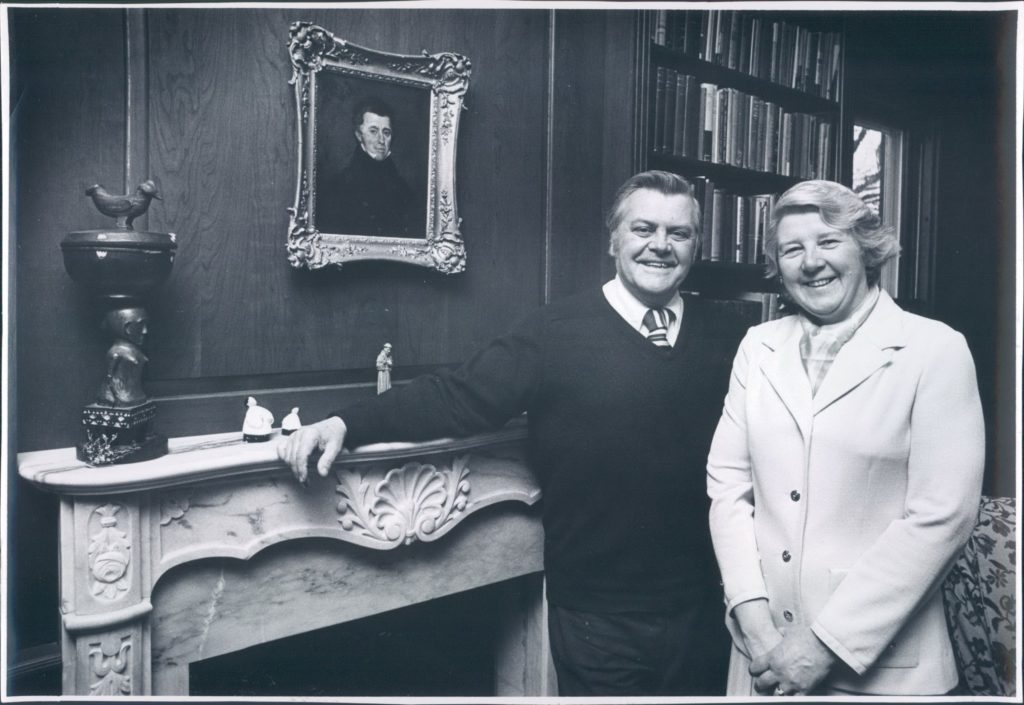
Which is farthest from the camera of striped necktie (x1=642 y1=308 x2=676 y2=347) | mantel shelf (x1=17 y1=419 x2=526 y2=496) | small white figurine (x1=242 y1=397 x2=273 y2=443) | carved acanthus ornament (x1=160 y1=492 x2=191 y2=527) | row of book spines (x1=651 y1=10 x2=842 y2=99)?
row of book spines (x1=651 y1=10 x2=842 y2=99)

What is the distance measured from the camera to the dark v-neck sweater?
4.99 feet

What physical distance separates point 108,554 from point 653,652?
1037mm

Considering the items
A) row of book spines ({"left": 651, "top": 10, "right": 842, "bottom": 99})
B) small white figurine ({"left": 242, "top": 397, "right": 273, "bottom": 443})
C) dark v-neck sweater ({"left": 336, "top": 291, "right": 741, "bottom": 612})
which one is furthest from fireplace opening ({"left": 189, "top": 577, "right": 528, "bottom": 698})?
row of book spines ({"left": 651, "top": 10, "right": 842, "bottom": 99})

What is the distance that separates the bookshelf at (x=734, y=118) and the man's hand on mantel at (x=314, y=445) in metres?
0.93

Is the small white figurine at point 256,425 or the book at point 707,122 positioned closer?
the small white figurine at point 256,425

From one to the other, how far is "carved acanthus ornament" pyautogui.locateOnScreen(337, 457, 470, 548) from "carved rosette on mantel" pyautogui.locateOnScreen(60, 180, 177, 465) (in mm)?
386

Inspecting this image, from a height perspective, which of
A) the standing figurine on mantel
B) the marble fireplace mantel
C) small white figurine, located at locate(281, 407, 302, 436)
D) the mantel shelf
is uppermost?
the standing figurine on mantel

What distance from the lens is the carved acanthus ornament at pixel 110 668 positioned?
4.14ft

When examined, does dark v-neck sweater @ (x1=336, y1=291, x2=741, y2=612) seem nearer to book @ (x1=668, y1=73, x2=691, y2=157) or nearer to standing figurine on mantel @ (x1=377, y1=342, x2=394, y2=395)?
standing figurine on mantel @ (x1=377, y1=342, x2=394, y2=395)

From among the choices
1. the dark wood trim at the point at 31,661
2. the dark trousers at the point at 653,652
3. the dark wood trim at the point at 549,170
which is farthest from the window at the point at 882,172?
the dark wood trim at the point at 31,661

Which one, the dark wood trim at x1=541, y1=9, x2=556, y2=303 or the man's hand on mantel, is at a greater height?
the dark wood trim at x1=541, y1=9, x2=556, y2=303

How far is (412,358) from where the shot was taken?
1.67 meters

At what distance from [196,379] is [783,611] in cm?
117

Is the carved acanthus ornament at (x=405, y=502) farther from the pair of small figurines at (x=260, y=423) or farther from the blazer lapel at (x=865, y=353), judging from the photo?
the blazer lapel at (x=865, y=353)
